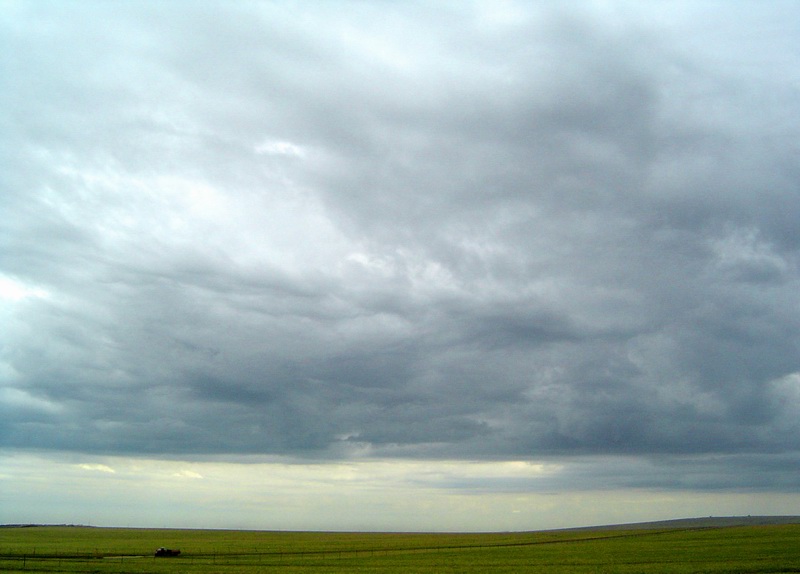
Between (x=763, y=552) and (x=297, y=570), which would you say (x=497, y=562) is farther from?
(x=763, y=552)

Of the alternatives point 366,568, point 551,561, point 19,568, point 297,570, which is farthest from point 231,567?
point 551,561

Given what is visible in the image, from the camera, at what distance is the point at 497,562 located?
8375cm

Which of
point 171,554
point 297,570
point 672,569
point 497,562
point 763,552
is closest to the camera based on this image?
point 672,569

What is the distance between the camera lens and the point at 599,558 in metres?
86.6

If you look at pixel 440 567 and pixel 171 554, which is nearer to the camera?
pixel 440 567

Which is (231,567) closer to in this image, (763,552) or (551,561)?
(551,561)

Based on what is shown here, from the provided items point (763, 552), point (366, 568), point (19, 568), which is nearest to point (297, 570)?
point (366, 568)

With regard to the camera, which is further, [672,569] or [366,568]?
[366,568]

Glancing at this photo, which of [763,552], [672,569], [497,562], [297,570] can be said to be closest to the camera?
[672,569]

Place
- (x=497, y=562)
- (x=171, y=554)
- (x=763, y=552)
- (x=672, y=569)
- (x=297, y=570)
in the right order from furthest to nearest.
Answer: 1. (x=171, y=554)
2. (x=763, y=552)
3. (x=497, y=562)
4. (x=297, y=570)
5. (x=672, y=569)

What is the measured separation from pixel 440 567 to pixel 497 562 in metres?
12.0

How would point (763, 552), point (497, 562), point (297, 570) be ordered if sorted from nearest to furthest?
1. point (297, 570)
2. point (497, 562)
3. point (763, 552)

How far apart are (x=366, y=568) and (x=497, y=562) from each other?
1945 centimetres

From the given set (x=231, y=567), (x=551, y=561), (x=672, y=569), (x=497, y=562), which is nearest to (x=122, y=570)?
(x=231, y=567)
